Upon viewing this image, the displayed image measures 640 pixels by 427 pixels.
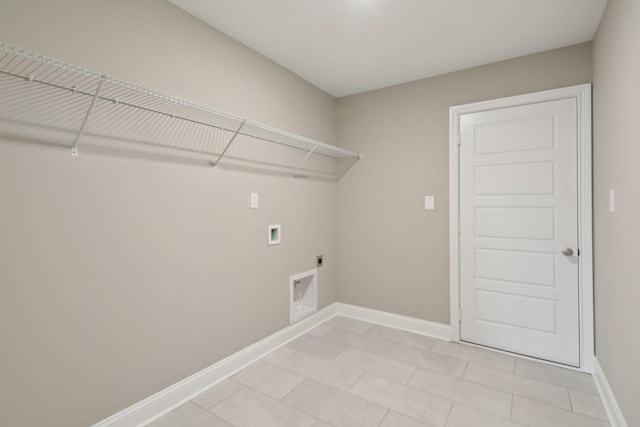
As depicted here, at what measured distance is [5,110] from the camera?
4.25ft

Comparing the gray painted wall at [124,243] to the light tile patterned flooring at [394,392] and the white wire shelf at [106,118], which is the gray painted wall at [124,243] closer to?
the white wire shelf at [106,118]

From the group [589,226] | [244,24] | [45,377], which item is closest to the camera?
[45,377]

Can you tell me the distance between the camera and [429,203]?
2.97 m

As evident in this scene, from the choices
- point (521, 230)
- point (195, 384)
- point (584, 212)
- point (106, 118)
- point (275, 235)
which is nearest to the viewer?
point (106, 118)

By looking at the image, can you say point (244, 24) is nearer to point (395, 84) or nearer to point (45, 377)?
point (395, 84)

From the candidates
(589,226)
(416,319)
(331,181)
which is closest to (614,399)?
(589,226)

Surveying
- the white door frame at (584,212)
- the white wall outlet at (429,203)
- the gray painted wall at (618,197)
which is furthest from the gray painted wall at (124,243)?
the white door frame at (584,212)

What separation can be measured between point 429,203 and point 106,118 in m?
2.58

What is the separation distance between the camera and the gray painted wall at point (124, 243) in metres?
1.36

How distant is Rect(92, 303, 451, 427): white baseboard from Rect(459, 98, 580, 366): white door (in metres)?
0.53

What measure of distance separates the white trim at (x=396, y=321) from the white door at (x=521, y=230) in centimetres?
20

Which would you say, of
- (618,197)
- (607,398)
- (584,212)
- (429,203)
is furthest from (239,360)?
(584,212)

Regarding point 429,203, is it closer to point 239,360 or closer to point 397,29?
point 397,29

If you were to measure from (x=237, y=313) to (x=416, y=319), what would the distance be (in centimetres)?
174
